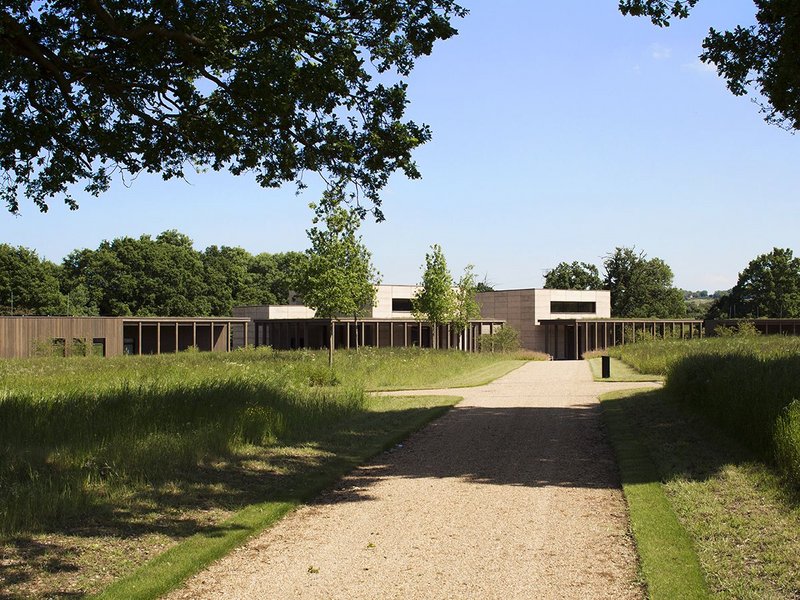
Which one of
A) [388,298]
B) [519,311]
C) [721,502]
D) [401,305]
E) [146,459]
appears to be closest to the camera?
[721,502]

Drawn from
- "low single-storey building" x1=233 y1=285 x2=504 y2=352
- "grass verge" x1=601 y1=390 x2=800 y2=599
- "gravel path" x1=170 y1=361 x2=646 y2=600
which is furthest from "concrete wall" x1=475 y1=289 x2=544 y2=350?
"gravel path" x1=170 y1=361 x2=646 y2=600

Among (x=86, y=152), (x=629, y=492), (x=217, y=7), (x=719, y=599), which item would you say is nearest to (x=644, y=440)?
(x=629, y=492)

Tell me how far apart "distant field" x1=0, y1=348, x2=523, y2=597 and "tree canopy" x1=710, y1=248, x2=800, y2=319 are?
78.9 metres

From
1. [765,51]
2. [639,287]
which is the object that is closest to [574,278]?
[639,287]

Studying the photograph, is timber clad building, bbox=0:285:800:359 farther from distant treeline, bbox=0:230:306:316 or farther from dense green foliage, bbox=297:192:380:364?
dense green foliage, bbox=297:192:380:364

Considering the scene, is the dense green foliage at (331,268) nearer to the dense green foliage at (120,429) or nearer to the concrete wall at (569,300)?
the dense green foliage at (120,429)

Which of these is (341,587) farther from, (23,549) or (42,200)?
(42,200)

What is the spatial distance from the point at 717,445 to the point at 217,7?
9.54 m

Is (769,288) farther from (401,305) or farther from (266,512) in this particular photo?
(266,512)

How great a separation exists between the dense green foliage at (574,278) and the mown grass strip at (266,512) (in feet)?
297

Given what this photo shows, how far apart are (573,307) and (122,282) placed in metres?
46.2

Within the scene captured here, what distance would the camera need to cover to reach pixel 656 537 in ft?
23.2

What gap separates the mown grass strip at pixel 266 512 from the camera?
588cm

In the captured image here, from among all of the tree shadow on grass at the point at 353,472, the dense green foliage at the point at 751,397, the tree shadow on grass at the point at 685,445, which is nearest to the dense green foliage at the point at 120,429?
the tree shadow on grass at the point at 353,472
